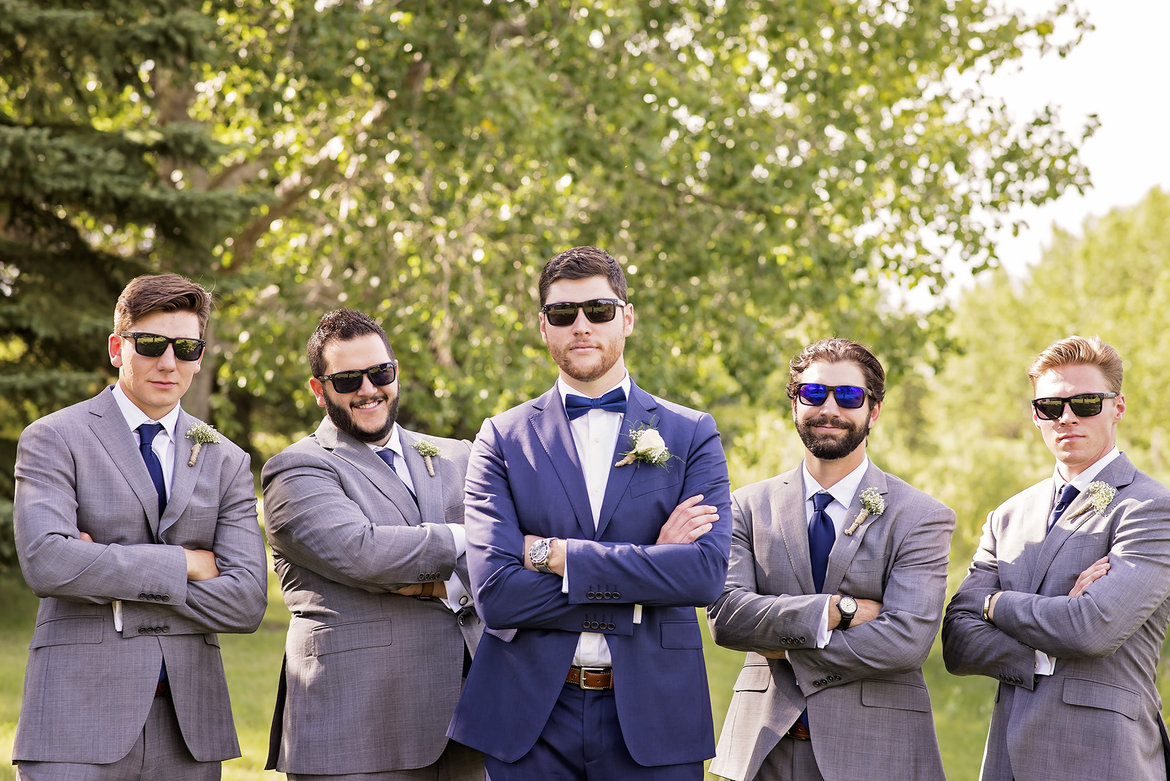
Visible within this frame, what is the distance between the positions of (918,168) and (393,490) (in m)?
11.1

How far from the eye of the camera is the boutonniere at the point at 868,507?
4332 millimetres

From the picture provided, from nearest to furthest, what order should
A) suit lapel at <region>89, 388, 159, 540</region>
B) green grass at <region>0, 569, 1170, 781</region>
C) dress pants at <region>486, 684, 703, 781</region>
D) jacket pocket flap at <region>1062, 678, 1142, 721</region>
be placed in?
dress pants at <region>486, 684, 703, 781</region> < jacket pocket flap at <region>1062, 678, 1142, 721</region> < suit lapel at <region>89, 388, 159, 540</region> < green grass at <region>0, 569, 1170, 781</region>

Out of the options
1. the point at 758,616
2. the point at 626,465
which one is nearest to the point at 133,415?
the point at 626,465

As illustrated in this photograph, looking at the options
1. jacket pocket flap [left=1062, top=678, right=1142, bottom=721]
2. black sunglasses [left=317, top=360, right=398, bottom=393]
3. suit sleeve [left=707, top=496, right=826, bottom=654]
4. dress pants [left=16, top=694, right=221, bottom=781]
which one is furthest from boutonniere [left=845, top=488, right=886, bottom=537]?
dress pants [left=16, top=694, right=221, bottom=781]

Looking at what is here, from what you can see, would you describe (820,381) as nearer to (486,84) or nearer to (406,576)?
(406,576)

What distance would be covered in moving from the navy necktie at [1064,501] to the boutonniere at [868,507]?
720 mm

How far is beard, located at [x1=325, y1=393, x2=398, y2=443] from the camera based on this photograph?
4.73m

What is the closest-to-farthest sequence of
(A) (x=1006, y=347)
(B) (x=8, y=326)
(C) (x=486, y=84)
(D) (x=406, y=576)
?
(D) (x=406, y=576), (B) (x=8, y=326), (C) (x=486, y=84), (A) (x=1006, y=347)

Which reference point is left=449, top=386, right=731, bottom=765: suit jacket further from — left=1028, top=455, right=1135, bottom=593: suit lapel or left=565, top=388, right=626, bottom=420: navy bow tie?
left=1028, top=455, right=1135, bottom=593: suit lapel

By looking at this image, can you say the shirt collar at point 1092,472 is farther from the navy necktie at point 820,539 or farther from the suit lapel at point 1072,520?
the navy necktie at point 820,539

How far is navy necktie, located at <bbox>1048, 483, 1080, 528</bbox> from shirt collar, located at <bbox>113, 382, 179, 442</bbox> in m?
3.46

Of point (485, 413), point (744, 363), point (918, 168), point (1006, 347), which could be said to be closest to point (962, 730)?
point (744, 363)

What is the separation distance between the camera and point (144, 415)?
4.42 meters

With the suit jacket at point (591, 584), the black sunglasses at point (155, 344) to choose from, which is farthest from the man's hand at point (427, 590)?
the black sunglasses at point (155, 344)
